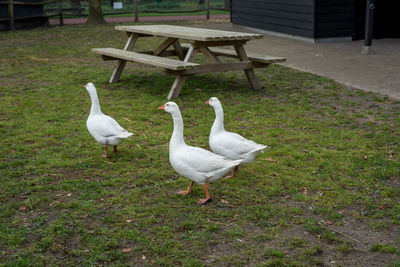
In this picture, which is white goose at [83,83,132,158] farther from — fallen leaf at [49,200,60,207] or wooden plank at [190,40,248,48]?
wooden plank at [190,40,248,48]

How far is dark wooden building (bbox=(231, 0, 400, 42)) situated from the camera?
13734 mm

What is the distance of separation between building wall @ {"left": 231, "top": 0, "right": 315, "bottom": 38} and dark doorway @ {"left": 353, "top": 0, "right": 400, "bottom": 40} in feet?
4.72

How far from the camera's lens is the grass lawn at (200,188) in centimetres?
354

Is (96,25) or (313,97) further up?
(96,25)

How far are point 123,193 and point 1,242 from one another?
1.23 meters

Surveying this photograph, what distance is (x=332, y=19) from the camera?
13812 mm

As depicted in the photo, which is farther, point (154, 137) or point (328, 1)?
point (328, 1)

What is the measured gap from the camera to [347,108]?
7.32m

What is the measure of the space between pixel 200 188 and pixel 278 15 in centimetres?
1227

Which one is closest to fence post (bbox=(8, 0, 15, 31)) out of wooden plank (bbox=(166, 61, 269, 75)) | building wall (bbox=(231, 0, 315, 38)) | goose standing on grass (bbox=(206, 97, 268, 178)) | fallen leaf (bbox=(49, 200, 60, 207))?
building wall (bbox=(231, 0, 315, 38))

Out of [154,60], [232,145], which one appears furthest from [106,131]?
[154,60]

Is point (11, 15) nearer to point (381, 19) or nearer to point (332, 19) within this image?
point (332, 19)

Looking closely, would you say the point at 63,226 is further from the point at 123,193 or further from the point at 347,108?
the point at 347,108

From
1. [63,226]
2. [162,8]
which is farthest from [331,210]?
[162,8]
